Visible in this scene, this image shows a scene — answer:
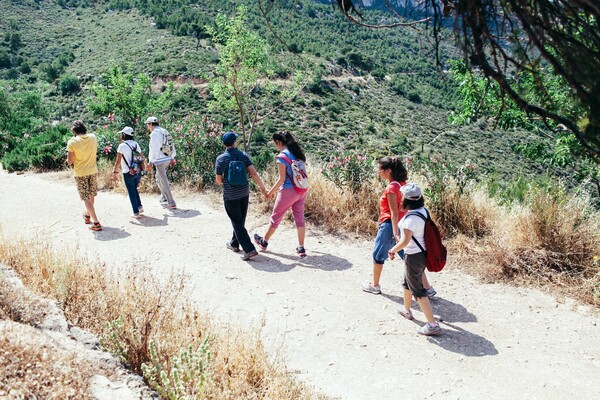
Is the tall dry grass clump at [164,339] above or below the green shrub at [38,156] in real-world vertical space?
above

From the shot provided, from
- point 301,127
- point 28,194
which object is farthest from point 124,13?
point 28,194

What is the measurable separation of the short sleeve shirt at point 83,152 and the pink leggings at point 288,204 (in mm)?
3111

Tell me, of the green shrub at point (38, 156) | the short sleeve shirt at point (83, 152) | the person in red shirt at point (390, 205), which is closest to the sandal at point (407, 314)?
the person in red shirt at point (390, 205)

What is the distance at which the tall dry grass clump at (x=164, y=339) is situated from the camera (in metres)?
3.14

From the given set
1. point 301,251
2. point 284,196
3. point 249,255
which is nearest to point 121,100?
point 249,255

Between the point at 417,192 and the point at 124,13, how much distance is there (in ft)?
212

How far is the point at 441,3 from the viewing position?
8.38 ft

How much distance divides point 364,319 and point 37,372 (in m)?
3.06

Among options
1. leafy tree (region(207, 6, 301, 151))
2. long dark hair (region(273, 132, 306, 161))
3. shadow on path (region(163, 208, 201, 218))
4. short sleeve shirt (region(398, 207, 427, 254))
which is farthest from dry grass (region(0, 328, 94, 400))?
leafy tree (region(207, 6, 301, 151))

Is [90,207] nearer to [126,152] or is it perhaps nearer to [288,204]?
[126,152]

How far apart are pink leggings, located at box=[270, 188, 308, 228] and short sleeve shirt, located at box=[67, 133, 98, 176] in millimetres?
3111

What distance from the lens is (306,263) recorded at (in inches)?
250

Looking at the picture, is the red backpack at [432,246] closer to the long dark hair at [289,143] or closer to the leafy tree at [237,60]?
the long dark hair at [289,143]

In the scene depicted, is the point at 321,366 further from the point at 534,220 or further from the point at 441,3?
the point at 534,220
